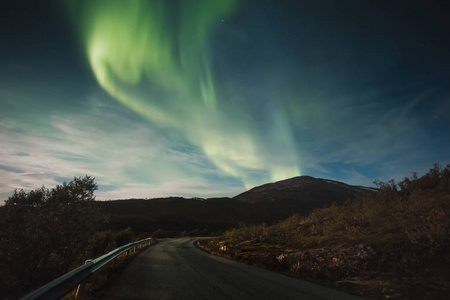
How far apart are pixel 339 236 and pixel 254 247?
17.8 ft

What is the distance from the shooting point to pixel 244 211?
90.6m

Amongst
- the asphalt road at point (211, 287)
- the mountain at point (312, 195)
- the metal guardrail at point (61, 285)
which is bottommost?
the asphalt road at point (211, 287)

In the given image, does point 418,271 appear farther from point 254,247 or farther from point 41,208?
point 41,208

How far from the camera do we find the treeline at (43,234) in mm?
10633

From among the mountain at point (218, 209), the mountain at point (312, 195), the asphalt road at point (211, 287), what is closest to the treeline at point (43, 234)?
the asphalt road at point (211, 287)

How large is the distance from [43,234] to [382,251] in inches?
636

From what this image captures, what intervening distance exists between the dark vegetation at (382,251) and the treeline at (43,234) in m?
9.72

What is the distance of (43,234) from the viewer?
12383mm

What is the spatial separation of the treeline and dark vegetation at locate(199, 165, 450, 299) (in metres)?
9.72

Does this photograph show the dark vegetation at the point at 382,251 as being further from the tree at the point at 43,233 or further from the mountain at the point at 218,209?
the mountain at the point at 218,209

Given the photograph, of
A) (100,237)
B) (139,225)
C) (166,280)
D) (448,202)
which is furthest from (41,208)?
(139,225)

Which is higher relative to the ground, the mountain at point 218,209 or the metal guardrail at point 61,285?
the mountain at point 218,209

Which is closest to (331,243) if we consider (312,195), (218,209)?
(218,209)

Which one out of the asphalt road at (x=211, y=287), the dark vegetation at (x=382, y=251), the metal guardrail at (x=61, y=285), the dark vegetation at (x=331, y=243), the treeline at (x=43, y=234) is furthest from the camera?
the treeline at (x=43, y=234)
